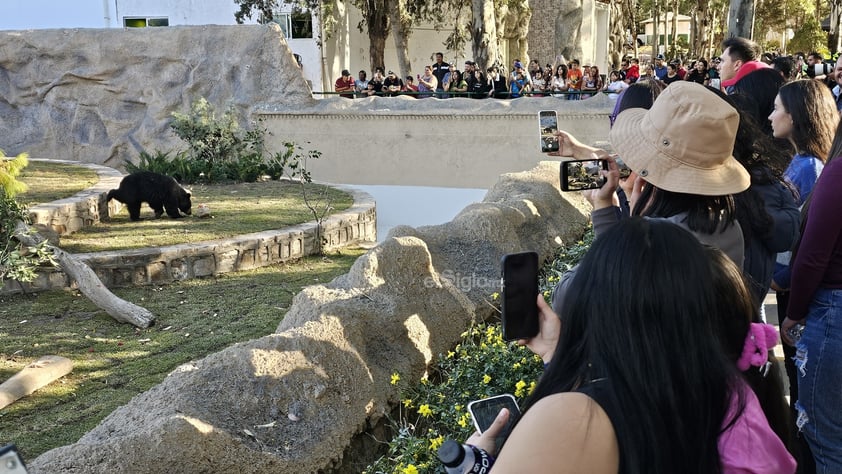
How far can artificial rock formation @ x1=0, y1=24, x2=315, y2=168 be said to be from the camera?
1609 centimetres

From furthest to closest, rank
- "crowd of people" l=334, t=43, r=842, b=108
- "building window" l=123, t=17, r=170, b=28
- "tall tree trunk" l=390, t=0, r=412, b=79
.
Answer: "building window" l=123, t=17, r=170, b=28 → "tall tree trunk" l=390, t=0, r=412, b=79 → "crowd of people" l=334, t=43, r=842, b=108

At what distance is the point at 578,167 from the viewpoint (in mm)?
2604

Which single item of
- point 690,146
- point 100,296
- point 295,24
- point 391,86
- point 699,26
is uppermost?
point 699,26

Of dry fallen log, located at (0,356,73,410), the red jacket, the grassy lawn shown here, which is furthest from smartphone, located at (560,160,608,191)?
dry fallen log, located at (0,356,73,410)

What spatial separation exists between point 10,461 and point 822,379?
2.36 metres

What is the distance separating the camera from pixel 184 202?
9656mm

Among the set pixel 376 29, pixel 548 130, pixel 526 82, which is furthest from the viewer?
pixel 376 29

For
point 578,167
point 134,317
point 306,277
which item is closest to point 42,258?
point 134,317

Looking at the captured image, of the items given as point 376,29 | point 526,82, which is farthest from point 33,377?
point 376,29

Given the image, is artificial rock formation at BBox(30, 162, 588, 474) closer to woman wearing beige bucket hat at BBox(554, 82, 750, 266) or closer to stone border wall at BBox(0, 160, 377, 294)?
woman wearing beige bucket hat at BBox(554, 82, 750, 266)

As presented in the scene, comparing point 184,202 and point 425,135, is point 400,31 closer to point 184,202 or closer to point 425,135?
point 425,135

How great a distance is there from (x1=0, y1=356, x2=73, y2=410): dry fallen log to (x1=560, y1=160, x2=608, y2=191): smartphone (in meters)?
4.13

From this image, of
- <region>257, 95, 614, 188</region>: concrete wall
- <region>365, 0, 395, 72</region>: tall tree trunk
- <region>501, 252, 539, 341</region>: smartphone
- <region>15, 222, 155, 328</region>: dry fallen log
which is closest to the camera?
<region>501, 252, 539, 341</region>: smartphone

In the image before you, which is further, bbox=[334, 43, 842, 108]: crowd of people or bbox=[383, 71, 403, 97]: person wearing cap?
bbox=[383, 71, 403, 97]: person wearing cap
